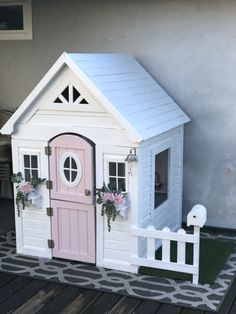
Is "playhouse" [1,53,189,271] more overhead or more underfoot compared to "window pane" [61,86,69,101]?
more underfoot

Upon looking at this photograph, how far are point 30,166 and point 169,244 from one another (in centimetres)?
168

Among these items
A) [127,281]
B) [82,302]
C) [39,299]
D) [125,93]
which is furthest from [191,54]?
[39,299]

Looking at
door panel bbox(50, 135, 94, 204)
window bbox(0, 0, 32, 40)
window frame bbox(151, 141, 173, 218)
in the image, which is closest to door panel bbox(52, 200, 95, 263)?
door panel bbox(50, 135, 94, 204)

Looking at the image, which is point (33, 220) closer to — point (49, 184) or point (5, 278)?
point (49, 184)

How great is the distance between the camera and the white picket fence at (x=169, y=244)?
4957 mm

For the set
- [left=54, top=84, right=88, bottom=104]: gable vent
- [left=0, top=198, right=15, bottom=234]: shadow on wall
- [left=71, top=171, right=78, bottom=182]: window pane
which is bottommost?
[left=0, top=198, right=15, bottom=234]: shadow on wall

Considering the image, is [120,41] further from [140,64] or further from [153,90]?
[153,90]

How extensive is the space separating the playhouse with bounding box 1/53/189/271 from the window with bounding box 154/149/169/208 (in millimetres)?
229

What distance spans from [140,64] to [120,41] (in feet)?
1.38

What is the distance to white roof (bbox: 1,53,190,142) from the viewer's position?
4938mm

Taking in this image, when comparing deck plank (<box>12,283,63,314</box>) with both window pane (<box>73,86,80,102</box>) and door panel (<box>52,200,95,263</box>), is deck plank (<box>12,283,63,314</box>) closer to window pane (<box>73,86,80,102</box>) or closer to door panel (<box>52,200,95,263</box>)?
door panel (<box>52,200,95,263</box>)

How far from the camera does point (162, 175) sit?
619 centimetres

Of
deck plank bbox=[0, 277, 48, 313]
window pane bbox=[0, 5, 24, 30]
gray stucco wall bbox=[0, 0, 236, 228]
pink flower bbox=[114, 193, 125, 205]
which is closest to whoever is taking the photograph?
deck plank bbox=[0, 277, 48, 313]

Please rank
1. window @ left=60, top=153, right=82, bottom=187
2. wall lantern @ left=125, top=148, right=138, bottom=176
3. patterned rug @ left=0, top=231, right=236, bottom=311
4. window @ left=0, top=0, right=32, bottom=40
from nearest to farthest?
patterned rug @ left=0, top=231, right=236, bottom=311 < wall lantern @ left=125, top=148, right=138, bottom=176 < window @ left=60, top=153, right=82, bottom=187 < window @ left=0, top=0, right=32, bottom=40
